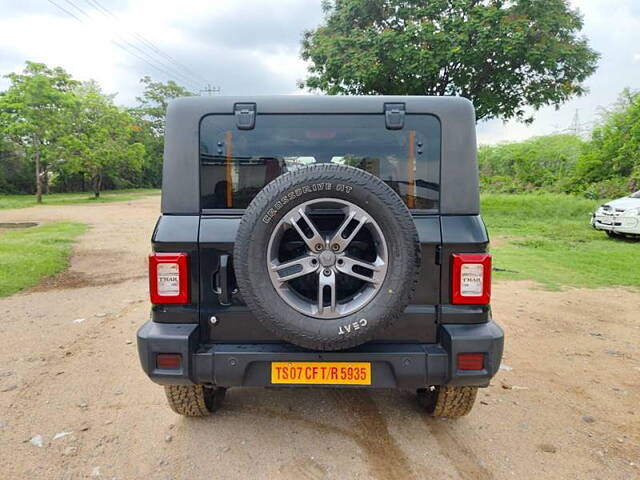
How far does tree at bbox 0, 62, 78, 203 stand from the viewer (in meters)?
23.0

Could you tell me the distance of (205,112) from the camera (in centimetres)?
254

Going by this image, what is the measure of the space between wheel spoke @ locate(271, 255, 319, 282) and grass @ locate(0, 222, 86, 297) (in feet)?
18.8

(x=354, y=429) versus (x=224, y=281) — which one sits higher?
(x=224, y=281)

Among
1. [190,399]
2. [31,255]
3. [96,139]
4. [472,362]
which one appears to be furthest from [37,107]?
[472,362]

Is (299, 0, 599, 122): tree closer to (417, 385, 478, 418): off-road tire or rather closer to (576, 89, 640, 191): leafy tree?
(576, 89, 640, 191): leafy tree

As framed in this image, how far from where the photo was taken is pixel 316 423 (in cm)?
295

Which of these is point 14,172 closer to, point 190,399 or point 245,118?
point 190,399

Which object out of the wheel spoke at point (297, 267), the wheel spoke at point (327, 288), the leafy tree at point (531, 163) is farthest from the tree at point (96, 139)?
the wheel spoke at point (327, 288)

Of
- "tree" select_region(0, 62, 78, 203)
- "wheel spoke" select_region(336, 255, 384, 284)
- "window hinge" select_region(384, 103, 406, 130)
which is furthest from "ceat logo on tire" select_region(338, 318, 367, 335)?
"tree" select_region(0, 62, 78, 203)

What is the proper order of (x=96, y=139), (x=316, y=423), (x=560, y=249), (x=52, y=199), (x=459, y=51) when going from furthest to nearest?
(x=96, y=139)
(x=52, y=199)
(x=459, y=51)
(x=560, y=249)
(x=316, y=423)

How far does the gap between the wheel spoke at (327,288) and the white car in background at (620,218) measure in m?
10.9

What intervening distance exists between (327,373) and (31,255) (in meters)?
8.25

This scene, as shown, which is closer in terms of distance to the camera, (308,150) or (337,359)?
(337,359)

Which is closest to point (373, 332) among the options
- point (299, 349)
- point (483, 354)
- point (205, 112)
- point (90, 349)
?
point (299, 349)
